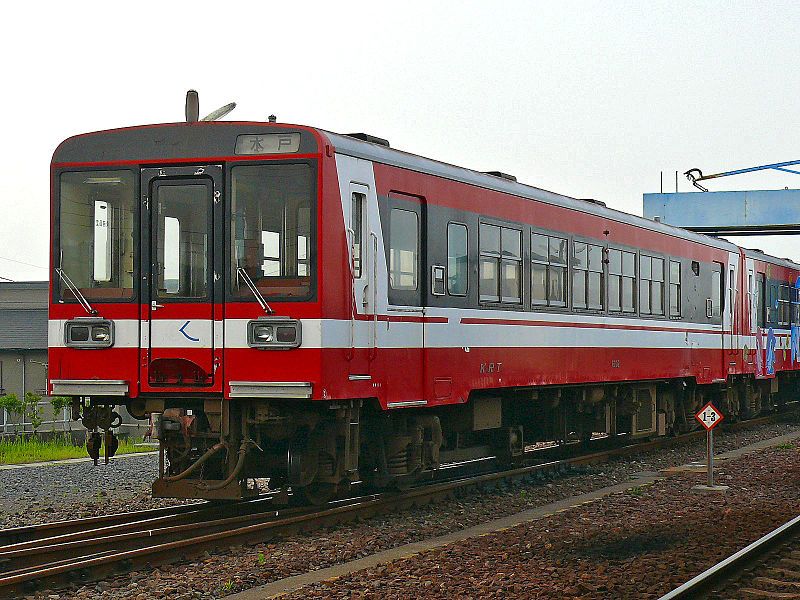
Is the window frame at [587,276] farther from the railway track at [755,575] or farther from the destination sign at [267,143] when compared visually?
the destination sign at [267,143]

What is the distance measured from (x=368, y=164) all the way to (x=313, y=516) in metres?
3.25

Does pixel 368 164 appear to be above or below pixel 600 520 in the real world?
above

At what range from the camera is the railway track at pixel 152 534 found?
8.46m

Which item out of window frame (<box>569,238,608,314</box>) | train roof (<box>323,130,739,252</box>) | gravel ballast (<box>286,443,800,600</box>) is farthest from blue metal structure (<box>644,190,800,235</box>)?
gravel ballast (<box>286,443,800,600</box>)

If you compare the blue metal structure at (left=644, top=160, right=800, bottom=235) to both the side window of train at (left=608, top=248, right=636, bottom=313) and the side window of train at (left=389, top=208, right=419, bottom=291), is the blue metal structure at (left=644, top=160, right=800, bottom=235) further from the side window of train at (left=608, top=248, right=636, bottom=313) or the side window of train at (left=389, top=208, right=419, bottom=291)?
the side window of train at (left=389, top=208, right=419, bottom=291)

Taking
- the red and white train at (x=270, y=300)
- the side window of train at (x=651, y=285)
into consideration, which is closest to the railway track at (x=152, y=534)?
the red and white train at (x=270, y=300)

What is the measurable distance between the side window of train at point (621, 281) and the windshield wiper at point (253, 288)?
7.30 metres

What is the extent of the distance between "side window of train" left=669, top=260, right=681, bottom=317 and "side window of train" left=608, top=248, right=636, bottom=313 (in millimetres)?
1692

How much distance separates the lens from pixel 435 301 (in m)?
12.0

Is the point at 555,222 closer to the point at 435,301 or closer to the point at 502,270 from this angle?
the point at 502,270

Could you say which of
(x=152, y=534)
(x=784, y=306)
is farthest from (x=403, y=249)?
(x=784, y=306)

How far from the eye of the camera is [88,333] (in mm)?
10828

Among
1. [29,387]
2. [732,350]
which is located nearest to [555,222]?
[732,350]

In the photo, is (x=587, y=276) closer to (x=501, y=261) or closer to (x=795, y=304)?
(x=501, y=261)
